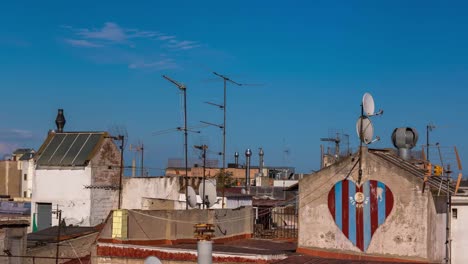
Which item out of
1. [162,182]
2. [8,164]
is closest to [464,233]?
[162,182]

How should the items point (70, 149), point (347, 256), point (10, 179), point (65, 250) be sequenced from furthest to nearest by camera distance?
point (10, 179) → point (70, 149) → point (65, 250) → point (347, 256)


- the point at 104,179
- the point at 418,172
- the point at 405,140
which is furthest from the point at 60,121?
the point at 418,172

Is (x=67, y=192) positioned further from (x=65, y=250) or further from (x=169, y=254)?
(x=169, y=254)

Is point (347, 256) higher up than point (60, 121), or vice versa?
point (60, 121)

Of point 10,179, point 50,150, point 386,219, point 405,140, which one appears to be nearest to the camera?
point 386,219

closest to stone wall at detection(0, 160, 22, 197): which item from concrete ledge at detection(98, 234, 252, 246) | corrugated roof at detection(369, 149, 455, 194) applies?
concrete ledge at detection(98, 234, 252, 246)

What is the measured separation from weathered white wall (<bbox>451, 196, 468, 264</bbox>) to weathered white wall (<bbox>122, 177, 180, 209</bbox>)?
785 inches

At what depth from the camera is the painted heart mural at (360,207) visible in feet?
87.9

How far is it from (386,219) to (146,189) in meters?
24.1

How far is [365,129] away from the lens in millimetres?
27578

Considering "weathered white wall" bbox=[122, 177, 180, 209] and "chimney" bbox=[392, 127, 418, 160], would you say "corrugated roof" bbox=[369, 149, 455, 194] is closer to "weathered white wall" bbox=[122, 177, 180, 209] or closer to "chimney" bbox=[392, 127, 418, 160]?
"chimney" bbox=[392, 127, 418, 160]

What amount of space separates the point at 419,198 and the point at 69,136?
31.5 m

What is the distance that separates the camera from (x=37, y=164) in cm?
4956

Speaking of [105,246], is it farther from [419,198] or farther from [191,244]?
[419,198]
